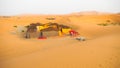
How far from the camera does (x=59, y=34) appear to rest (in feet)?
34.1

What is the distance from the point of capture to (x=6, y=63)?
543 cm

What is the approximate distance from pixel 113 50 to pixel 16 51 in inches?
122

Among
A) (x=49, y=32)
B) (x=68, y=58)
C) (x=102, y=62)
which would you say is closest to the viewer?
(x=102, y=62)

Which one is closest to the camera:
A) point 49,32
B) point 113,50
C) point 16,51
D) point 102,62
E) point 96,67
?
point 96,67

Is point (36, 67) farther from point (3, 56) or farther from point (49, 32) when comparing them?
point (49, 32)

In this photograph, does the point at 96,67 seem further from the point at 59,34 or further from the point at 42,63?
the point at 59,34

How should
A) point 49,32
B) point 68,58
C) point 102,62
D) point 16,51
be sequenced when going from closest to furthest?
point 102,62 < point 68,58 < point 16,51 < point 49,32

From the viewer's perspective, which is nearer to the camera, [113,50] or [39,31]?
[113,50]

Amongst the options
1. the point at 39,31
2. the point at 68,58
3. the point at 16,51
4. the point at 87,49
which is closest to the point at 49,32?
the point at 39,31

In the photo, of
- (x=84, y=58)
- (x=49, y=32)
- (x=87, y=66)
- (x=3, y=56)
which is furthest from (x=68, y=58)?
(x=49, y=32)

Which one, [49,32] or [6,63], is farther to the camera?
[49,32]

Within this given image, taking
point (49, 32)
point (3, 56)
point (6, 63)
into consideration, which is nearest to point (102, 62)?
point (6, 63)

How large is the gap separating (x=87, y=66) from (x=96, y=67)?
0.67ft

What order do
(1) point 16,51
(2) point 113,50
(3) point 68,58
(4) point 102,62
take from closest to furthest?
1. (4) point 102,62
2. (3) point 68,58
3. (2) point 113,50
4. (1) point 16,51
